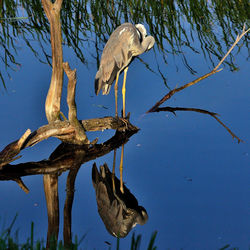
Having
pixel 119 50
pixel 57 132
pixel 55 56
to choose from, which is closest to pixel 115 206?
pixel 57 132

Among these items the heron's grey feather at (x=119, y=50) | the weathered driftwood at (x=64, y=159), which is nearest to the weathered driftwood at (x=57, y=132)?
the weathered driftwood at (x=64, y=159)

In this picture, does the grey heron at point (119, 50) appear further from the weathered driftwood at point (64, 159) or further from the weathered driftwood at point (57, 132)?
the weathered driftwood at point (64, 159)

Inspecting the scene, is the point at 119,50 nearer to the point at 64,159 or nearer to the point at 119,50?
the point at 119,50

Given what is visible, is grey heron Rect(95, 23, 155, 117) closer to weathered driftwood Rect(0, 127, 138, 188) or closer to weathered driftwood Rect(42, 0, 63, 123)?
weathered driftwood Rect(0, 127, 138, 188)

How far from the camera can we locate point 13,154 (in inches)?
135

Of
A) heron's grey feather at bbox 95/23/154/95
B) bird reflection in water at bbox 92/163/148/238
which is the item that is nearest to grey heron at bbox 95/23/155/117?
heron's grey feather at bbox 95/23/154/95

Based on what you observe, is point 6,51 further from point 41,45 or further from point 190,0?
point 190,0

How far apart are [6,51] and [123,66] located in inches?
68.4

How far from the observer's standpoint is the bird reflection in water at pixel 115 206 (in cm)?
280

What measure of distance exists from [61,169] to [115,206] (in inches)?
25.9

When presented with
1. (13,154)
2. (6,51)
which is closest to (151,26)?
(6,51)

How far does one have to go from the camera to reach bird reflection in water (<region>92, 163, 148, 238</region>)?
280cm

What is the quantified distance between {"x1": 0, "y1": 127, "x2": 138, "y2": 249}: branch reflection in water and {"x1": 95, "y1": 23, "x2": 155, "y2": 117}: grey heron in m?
0.37

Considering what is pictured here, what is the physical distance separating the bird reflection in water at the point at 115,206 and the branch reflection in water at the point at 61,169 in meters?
0.05
